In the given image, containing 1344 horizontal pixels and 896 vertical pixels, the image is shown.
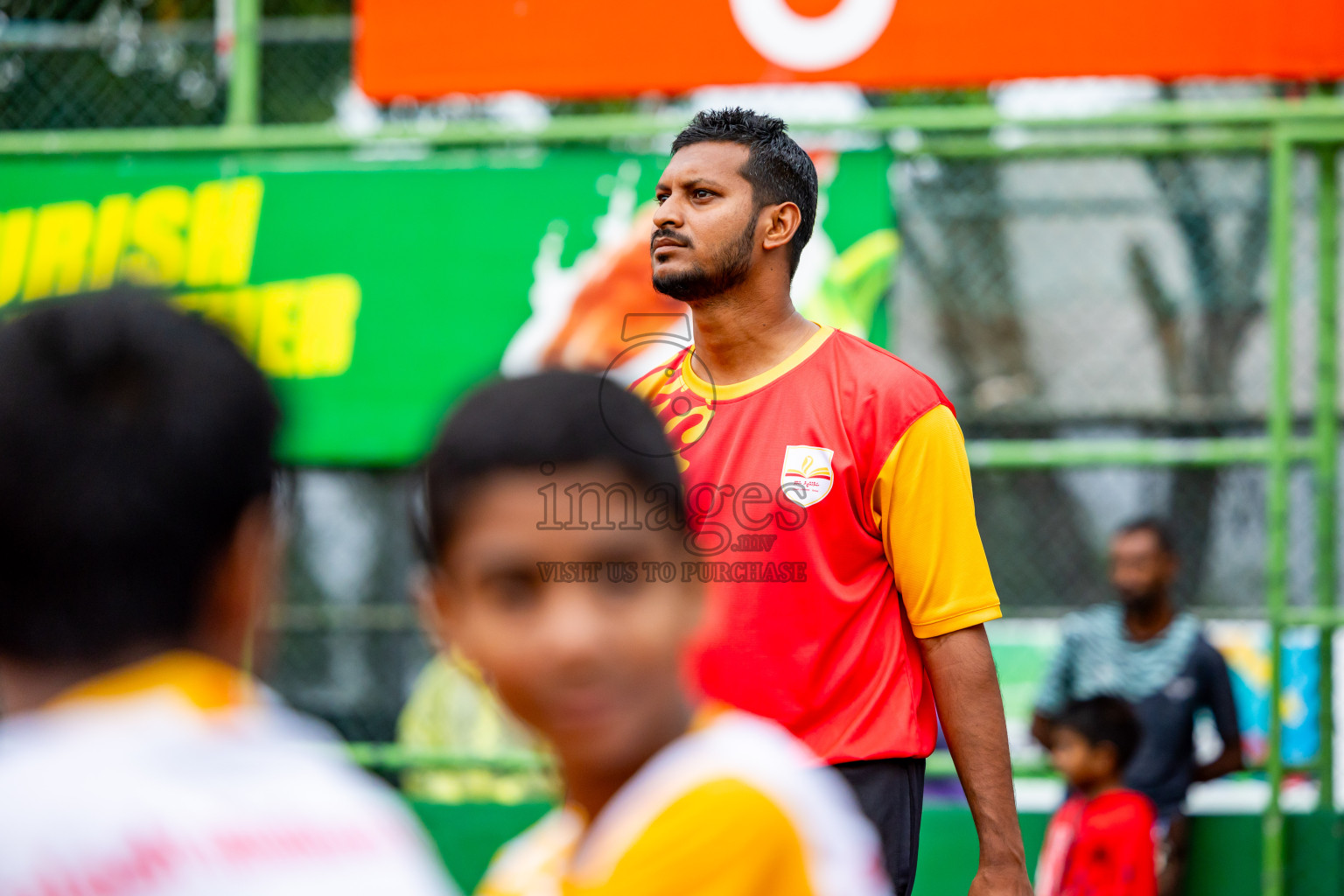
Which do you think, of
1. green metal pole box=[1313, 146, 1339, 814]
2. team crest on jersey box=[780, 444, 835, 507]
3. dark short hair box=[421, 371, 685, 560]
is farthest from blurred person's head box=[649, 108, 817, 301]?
green metal pole box=[1313, 146, 1339, 814]

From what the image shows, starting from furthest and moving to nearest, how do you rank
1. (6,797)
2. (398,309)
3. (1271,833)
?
(398,309) < (1271,833) < (6,797)

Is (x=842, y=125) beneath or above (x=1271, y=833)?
above

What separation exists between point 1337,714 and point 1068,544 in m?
1.64

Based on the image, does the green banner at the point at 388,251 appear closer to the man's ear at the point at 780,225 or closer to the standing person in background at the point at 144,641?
the man's ear at the point at 780,225

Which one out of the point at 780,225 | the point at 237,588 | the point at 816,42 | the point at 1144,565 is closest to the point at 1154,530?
the point at 1144,565

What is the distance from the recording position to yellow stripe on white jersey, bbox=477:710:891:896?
3.99 feet

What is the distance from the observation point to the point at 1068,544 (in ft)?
21.3

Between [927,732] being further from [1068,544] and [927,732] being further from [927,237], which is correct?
[1068,544]

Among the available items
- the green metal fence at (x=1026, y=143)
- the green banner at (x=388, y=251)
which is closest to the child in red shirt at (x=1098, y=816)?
the green metal fence at (x=1026, y=143)

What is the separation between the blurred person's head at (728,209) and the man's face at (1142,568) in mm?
2814

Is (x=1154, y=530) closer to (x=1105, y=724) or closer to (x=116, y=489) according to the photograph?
(x=1105, y=724)

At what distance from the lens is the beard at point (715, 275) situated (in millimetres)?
2719

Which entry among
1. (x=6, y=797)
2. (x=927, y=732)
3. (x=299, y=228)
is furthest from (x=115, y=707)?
(x=299, y=228)

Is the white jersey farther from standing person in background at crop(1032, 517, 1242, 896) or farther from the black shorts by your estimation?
standing person in background at crop(1032, 517, 1242, 896)
